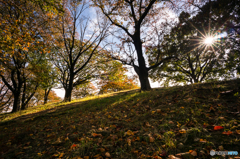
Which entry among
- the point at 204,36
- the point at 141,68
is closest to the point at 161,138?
the point at 141,68

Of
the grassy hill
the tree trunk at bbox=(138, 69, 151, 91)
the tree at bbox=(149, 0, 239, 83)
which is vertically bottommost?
the grassy hill

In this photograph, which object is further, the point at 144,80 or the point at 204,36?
the point at 204,36

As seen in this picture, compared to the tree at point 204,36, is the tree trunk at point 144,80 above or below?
below

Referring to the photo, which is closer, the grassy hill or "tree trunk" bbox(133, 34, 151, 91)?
the grassy hill

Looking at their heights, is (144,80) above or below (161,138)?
above

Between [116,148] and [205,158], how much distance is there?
61.9 inches

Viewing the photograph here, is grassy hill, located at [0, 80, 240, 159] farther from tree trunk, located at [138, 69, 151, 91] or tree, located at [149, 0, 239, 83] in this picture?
tree, located at [149, 0, 239, 83]

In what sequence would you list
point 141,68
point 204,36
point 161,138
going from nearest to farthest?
1. point 161,138
2. point 141,68
3. point 204,36

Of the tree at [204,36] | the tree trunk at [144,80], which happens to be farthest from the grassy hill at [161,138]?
the tree at [204,36]

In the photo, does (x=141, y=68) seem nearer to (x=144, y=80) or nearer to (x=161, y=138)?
(x=144, y=80)

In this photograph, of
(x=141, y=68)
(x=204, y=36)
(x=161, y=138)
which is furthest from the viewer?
(x=204, y=36)

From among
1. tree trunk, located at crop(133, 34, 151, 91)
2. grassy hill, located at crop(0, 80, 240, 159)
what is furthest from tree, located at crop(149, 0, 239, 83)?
grassy hill, located at crop(0, 80, 240, 159)

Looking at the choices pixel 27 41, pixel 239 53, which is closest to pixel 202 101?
pixel 27 41

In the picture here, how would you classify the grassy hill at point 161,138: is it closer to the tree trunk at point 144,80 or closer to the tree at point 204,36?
the tree trunk at point 144,80
